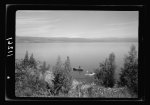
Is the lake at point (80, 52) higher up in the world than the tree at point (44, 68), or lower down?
higher up

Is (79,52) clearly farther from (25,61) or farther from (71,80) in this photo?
(25,61)

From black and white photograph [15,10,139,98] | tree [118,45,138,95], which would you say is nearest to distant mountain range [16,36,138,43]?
black and white photograph [15,10,139,98]

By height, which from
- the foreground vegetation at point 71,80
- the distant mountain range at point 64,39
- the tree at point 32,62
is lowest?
the foreground vegetation at point 71,80

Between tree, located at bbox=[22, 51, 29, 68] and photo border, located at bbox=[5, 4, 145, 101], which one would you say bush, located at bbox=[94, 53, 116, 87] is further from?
tree, located at bbox=[22, 51, 29, 68]

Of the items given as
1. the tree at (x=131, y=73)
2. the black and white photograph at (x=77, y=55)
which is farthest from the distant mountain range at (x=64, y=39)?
the tree at (x=131, y=73)

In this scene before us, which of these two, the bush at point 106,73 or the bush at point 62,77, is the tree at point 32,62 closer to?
the bush at point 62,77
